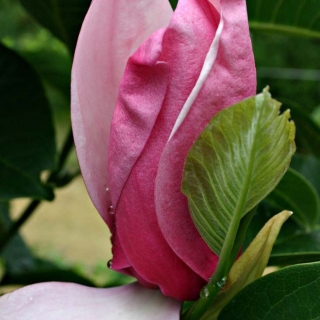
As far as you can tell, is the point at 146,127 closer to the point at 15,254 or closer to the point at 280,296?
the point at 280,296

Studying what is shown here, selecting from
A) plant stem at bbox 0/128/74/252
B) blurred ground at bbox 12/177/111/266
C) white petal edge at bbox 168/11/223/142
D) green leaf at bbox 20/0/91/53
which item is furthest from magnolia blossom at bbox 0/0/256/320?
blurred ground at bbox 12/177/111/266

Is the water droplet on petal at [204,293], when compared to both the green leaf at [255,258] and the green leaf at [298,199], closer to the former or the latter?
the green leaf at [255,258]

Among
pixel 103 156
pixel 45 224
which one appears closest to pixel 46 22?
pixel 103 156

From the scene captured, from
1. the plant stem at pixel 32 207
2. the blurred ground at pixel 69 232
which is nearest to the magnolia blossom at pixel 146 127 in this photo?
the plant stem at pixel 32 207

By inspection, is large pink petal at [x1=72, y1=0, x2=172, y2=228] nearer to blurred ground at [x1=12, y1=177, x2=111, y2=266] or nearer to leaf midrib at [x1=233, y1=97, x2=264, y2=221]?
leaf midrib at [x1=233, y1=97, x2=264, y2=221]

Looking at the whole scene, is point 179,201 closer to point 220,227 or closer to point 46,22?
point 220,227

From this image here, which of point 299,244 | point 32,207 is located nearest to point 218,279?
point 299,244
